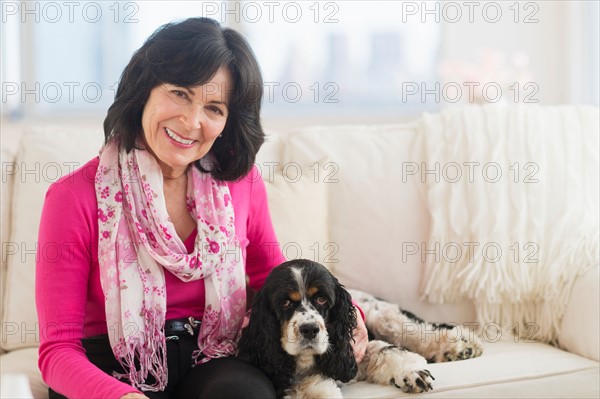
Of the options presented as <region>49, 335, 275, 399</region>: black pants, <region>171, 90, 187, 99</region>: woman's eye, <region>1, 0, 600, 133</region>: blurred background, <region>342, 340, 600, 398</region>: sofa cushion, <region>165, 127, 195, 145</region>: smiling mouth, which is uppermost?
<region>1, 0, 600, 133</region>: blurred background

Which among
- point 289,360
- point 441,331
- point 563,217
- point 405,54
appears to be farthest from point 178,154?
point 405,54

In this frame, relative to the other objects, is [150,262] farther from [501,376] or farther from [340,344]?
[501,376]

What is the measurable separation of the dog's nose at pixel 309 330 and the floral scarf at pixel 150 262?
0.24 meters

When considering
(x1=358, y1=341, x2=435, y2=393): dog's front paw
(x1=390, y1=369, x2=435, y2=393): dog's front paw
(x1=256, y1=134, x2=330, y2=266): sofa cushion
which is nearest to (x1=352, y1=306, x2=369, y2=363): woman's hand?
(x1=358, y1=341, x2=435, y2=393): dog's front paw

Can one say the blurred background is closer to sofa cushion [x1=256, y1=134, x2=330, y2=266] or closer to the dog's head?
sofa cushion [x1=256, y1=134, x2=330, y2=266]

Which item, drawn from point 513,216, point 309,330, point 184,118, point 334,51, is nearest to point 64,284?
point 184,118

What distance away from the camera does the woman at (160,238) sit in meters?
1.69

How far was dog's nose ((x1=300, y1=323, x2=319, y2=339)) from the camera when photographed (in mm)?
1735

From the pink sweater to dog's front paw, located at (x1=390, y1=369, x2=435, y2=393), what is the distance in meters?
0.56

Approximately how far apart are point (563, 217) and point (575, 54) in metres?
2.32

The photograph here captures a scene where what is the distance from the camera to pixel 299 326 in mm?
1741

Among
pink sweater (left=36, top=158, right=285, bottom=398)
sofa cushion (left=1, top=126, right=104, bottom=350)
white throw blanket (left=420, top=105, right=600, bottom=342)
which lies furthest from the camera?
white throw blanket (left=420, top=105, right=600, bottom=342)

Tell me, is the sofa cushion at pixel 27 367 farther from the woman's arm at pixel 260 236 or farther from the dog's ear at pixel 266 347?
the woman's arm at pixel 260 236

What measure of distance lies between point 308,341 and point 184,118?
64 cm
